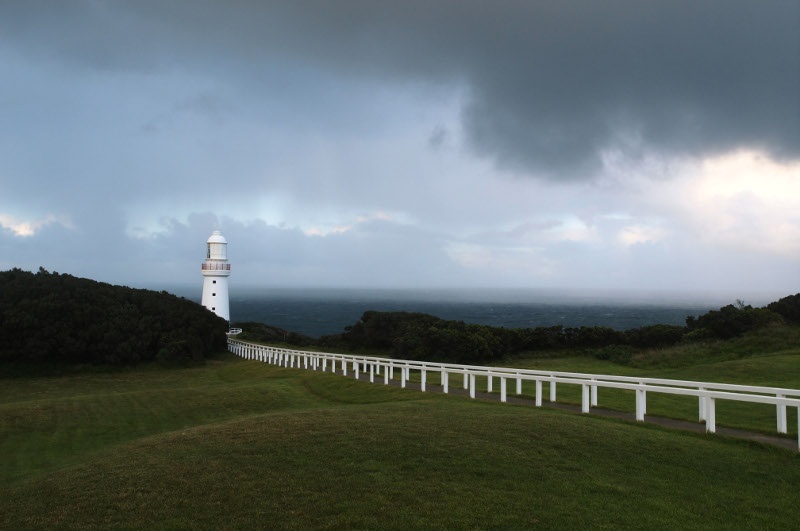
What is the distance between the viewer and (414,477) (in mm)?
8570

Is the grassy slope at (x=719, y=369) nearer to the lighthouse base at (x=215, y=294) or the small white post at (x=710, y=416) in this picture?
the small white post at (x=710, y=416)

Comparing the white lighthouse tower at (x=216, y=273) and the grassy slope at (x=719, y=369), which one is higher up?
the white lighthouse tower at (x=216, y=273)

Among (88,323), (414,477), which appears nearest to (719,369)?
(414,477)

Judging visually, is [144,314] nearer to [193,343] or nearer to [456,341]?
[193,343]

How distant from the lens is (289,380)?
27.3m

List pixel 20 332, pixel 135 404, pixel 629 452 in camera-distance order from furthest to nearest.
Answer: pixel 20 332
pixel 135 404
pixel 629 452

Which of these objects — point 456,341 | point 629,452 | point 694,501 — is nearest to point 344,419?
point 629,452

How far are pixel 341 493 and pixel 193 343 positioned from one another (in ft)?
121

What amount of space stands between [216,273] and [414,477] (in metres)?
51.2

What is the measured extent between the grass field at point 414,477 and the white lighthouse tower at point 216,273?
1680 inches

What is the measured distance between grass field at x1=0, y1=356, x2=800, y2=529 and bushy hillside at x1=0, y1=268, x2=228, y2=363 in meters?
23.7

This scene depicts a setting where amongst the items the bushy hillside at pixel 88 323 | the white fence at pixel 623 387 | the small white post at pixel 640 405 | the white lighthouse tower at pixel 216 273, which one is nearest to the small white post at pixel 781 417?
the white fence at pixel 623 387

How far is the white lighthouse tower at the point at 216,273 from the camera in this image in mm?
56250

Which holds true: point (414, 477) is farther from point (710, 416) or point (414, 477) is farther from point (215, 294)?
point (215, 294)
